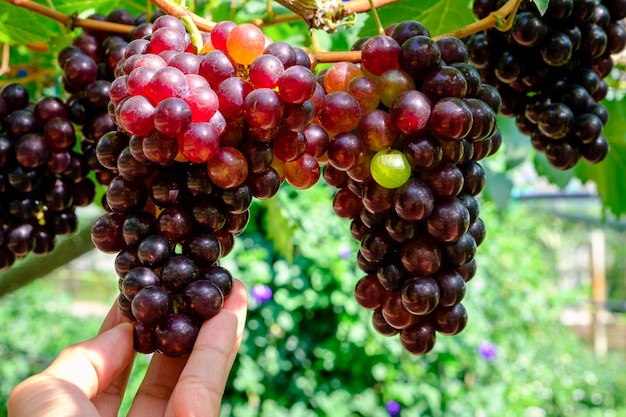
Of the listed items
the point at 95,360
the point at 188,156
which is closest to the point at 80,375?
the point at 95,360

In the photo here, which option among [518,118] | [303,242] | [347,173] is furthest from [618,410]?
[347,173]

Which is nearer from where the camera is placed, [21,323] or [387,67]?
[387,67]

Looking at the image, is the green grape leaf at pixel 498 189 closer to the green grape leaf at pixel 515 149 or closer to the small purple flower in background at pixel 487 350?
the green grape leaf at pixel 515 149

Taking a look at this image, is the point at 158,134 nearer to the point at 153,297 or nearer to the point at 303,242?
the point at 153,297

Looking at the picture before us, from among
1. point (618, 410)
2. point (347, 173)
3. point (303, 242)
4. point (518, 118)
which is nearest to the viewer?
point (347, 173)

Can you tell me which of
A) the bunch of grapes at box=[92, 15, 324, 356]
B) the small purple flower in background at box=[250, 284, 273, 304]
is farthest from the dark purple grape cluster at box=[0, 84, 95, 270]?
the small purple flower in background at box=[250, 284, 273, 304]

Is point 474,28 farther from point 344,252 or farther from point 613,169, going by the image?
point 344,252
